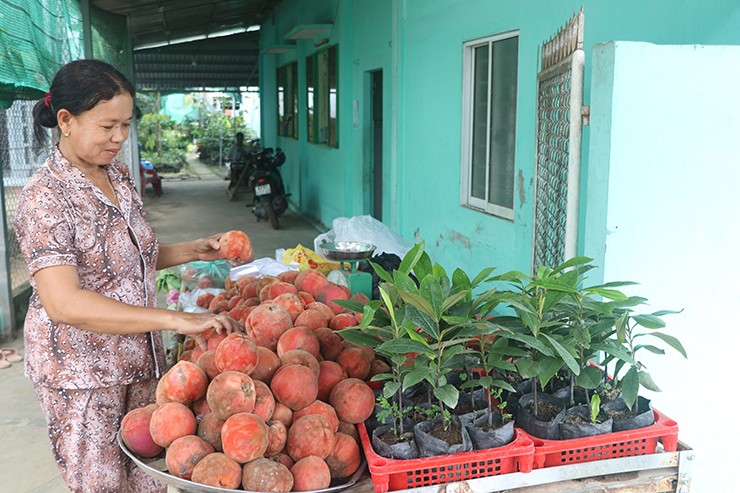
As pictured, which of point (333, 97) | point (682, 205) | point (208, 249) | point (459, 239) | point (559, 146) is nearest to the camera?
point (682, 205)

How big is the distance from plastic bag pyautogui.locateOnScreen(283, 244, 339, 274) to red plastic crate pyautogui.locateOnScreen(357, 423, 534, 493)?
101 inches

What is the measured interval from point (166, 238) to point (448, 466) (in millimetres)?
9214

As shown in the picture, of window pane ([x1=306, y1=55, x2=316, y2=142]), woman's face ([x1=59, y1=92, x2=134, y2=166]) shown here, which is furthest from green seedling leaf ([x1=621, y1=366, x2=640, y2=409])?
window pane ([x1=306, y1=55, x2=316, y2=142])

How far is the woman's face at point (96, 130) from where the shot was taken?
6.56 ft

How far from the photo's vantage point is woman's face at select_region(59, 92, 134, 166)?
200 centimetres

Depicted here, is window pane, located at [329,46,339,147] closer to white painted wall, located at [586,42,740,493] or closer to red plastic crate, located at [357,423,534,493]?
white painted wall, located at [586,42,740,493]

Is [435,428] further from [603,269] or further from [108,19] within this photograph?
[108,19]

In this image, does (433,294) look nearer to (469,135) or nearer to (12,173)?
(469,135)

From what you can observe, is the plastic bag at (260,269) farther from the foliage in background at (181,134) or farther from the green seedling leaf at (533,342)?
the foliage in background at (181,134)

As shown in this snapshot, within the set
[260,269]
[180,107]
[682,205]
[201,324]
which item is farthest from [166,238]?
[180,107]

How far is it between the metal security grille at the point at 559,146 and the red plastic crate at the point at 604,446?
890 millimetres

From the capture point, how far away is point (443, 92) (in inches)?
226

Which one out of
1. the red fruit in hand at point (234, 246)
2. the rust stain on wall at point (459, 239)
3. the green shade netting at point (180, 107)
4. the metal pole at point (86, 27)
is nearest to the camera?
the red fruit in hand at point (234, 246)

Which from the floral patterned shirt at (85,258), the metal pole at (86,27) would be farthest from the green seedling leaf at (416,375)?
the metal pole at (86,27)
